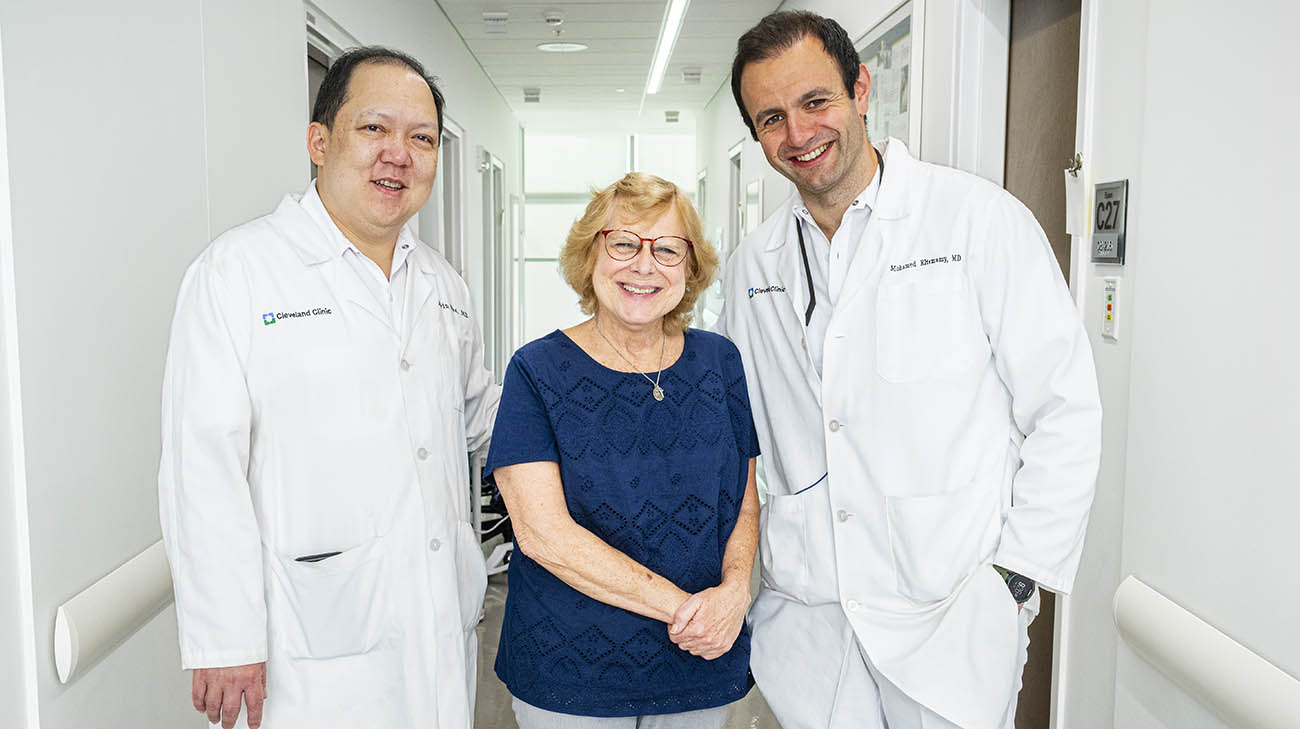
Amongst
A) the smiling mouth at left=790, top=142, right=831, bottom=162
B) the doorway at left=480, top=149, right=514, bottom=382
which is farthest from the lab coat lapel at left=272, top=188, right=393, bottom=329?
the doorway at left=480, top=149, right=514, bottom=382

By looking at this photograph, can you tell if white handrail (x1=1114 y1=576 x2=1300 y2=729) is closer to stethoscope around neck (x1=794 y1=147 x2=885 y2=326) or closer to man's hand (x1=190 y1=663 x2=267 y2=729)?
stethoscope around neck (x1=794 y1=147 x2=885 y2=326)

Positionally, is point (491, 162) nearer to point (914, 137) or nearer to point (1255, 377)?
point (914, 137)

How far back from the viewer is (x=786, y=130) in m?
1.88

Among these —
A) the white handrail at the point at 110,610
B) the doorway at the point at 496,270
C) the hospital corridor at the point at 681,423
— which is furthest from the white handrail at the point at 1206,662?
the doorway at the point at 496,270

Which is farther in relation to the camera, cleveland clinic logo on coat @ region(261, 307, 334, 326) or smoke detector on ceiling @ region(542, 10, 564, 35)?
smoke detector on ceiling @ region(542, 10, 564, 35)

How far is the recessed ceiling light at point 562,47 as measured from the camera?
7020 millimetres

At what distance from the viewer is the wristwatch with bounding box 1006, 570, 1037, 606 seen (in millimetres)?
1729

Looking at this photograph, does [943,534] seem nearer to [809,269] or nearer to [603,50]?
[809,269]

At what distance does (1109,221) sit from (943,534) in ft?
2.79

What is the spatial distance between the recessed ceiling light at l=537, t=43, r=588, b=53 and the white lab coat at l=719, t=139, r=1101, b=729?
558 centimetres

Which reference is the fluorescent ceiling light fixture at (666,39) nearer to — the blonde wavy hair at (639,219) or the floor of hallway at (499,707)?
the floor of hallway at (499,707)

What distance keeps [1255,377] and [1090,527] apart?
0.69m

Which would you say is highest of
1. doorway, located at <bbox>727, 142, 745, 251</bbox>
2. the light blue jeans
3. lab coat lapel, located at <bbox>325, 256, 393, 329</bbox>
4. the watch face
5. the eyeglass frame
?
doorway, located at <bbox>727, 142, 745, 251</bbox>

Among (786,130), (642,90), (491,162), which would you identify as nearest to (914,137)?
(786,130)
